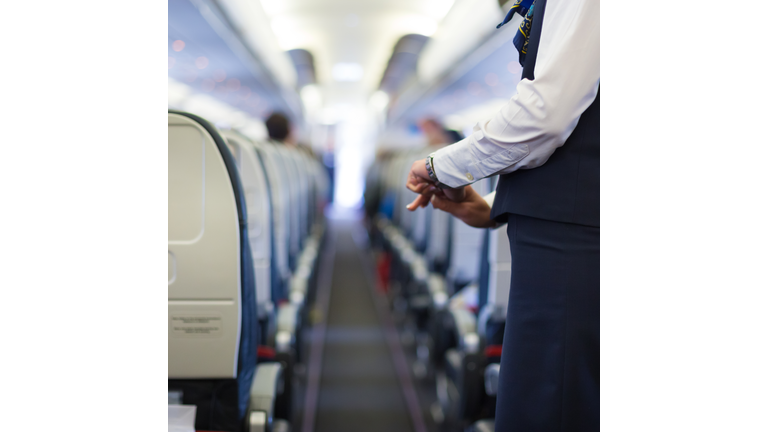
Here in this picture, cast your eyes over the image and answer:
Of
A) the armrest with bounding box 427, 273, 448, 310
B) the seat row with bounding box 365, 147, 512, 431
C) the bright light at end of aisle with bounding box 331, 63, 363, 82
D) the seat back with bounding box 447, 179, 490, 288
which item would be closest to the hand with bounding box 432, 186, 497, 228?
the seat row with bounding box 365, 147, 512, 431

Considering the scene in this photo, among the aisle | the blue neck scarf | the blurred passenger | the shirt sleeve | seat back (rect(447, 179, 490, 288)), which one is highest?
the blurred passenger

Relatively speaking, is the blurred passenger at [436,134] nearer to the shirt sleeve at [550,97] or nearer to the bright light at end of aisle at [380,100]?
the shirt sleeve at [550,97]

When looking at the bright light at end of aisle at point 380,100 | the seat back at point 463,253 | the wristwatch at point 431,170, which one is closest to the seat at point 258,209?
the wristwatch at point 431,170

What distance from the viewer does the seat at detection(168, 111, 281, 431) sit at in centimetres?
140

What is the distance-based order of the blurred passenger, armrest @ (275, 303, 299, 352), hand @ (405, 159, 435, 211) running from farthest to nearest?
the blurred passenger → armrest @ (275, 303, 299, 352) → hand @ (405, 159, 435, 211)

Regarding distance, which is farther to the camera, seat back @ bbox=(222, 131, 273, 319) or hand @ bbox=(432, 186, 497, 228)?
seat back @ bbox=(222, 131, 273, 319)

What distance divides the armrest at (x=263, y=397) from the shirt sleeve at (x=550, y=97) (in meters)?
1.15

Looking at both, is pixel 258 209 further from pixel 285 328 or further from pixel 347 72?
pixel 347 72

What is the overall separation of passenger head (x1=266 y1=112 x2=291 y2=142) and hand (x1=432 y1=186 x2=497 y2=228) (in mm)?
3287

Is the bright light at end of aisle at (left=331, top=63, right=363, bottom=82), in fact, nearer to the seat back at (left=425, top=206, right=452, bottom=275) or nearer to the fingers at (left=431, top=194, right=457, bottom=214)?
the seat back at (left=425, top=206, right=452, bottom=275)

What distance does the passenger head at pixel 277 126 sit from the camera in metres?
4.38
